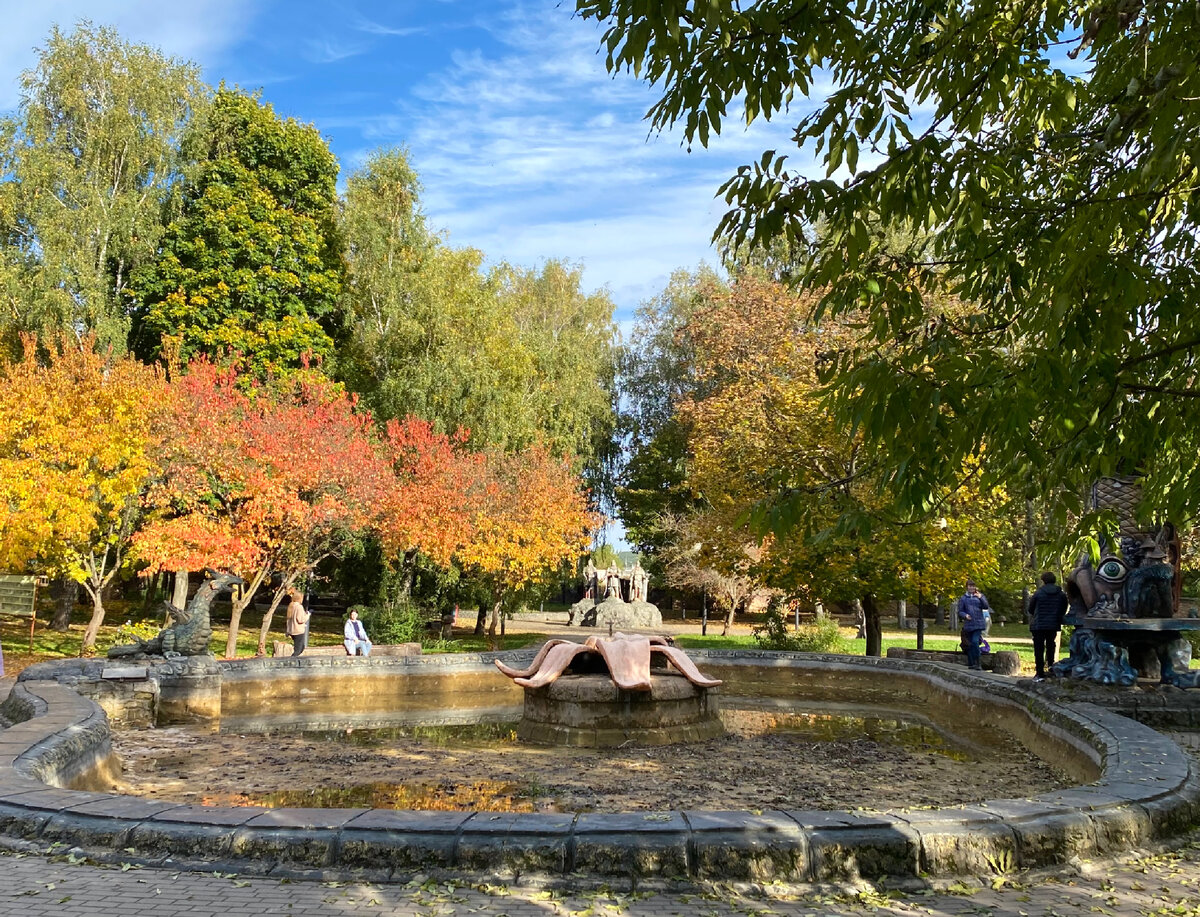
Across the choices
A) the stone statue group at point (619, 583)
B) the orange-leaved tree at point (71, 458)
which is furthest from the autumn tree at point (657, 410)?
the orange-leaved tree at point (71, 458)

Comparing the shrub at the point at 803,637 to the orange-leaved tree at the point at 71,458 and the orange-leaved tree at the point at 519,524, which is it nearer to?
the orange-leaved tree at the point at 519,524

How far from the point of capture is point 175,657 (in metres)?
13.4

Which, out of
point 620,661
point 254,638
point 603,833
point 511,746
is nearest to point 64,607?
point 254,638

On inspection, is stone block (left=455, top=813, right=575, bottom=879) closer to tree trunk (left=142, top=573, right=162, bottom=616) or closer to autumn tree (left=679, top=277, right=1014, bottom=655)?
autumn tree (left=679, top=277, right=1014, bottom=655)

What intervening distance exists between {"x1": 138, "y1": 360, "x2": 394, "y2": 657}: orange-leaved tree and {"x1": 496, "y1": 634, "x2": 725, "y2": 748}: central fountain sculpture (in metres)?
8.92

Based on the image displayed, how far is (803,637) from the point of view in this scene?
2220cm

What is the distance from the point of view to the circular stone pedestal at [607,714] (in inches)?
438

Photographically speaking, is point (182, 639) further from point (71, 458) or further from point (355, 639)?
point (71, 458)

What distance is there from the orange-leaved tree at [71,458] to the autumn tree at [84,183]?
7314mm

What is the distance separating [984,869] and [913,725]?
8.08 meters

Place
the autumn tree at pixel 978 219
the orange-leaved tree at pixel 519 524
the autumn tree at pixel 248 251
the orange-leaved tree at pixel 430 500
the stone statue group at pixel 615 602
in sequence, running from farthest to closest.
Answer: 1. the stone statue group at pixel 615 602
2. the autumn tree at pixel 248 251
3. the orange-leaved tree at pixel 519 524
4. the orange-leaved tree at pixel 430 500
5. the autumn tree at pixel 978 219

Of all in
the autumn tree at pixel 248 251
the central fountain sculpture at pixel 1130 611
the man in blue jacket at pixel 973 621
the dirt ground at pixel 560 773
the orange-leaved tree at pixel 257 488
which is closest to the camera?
the dirt ground at pixel 560 773

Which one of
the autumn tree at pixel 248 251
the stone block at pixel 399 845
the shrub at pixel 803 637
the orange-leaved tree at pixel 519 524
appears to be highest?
the autumn tree at pixel 248 251

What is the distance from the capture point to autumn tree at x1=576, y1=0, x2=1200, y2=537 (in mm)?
3514
